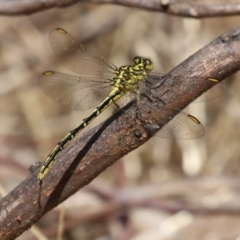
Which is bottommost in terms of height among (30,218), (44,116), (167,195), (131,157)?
(30,218)

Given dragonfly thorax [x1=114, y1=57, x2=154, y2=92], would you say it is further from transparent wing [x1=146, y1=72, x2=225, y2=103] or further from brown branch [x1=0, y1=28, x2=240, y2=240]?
brown branch [x1=0, y1=28, x2=240, y2=240]

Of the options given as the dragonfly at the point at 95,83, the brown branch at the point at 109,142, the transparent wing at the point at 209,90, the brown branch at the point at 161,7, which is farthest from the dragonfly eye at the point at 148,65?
the brown branch at the point at 109,142

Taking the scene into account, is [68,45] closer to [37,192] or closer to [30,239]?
[37,192]

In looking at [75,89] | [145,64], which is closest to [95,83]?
[75,89]

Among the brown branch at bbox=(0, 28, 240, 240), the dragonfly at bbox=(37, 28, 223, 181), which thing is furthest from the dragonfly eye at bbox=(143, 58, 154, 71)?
the brown branch at bbox=(0, 28, 240, 240)

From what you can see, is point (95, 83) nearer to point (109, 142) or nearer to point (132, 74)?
point (132, 74)

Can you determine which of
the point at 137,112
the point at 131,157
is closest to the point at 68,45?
the point at 137,112

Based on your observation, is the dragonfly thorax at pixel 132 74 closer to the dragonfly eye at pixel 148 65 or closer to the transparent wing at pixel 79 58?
the dragonfly eye at pixel 148 65

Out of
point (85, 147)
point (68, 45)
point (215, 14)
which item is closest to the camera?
point (85, 147)
